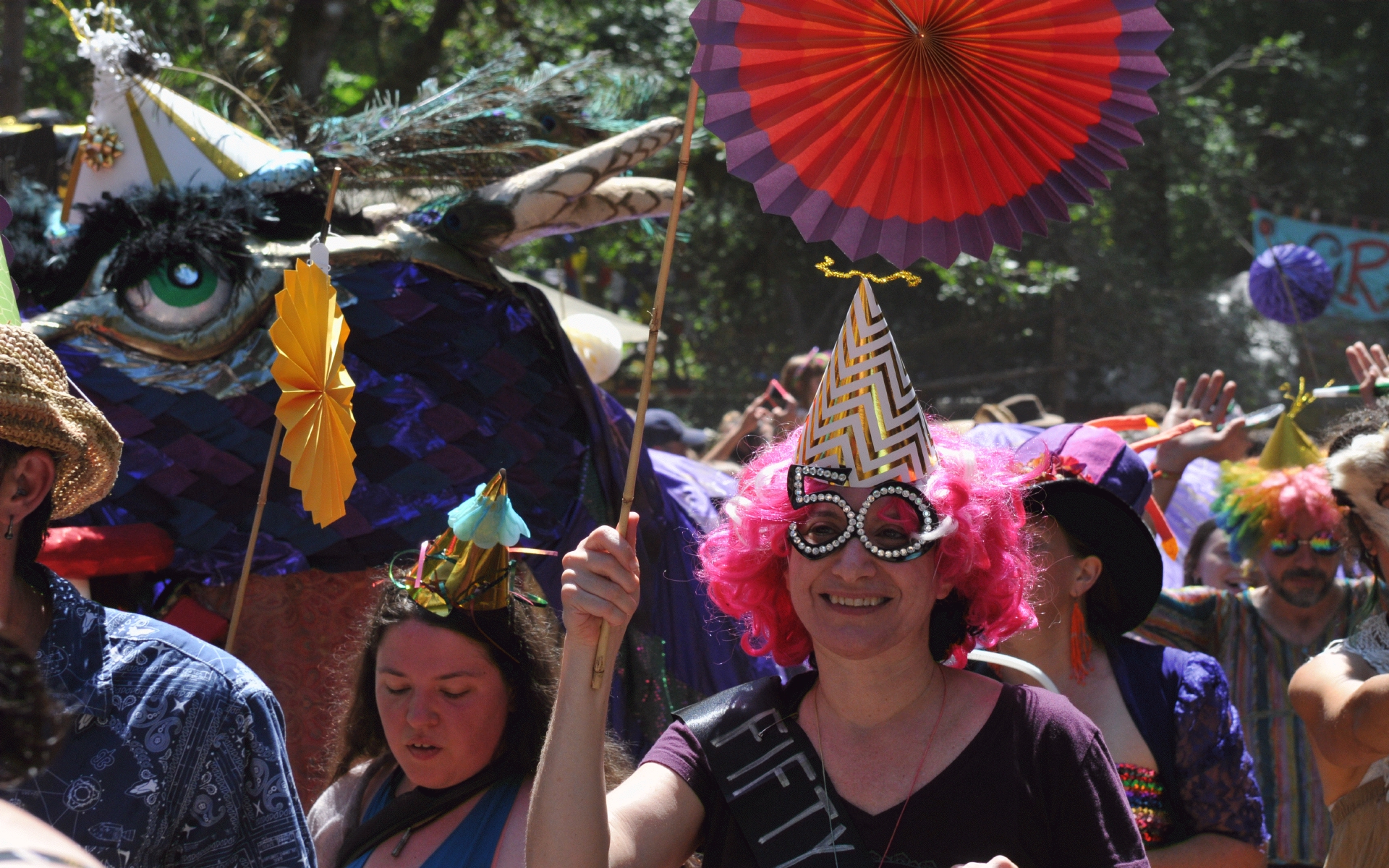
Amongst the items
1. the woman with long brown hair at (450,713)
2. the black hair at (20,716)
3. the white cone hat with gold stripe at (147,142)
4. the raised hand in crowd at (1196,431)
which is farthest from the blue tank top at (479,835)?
the raised hand in crowd at (1196,431)

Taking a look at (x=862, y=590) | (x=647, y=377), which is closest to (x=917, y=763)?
(x=862, y=590)

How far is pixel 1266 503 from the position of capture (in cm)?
409

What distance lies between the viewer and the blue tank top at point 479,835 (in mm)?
2273

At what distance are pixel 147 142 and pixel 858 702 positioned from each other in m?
2.30

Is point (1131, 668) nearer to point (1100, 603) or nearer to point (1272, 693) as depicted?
point (1100, 603)

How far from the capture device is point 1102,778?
1842 mm

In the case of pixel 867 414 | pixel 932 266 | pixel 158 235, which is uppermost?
pixel 932 266

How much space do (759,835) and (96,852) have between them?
2.83 ft

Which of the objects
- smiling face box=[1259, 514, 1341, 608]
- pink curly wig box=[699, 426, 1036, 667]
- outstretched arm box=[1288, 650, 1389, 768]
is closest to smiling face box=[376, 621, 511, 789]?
pink curly wig box=[699, 426, 1036, 667]

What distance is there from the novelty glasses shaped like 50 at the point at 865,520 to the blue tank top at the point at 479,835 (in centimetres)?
77

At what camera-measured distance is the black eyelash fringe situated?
120 inches

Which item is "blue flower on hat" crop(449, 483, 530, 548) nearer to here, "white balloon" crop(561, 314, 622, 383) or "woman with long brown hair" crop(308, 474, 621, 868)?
"woman with long brown hair" crop(308, 474, 621, 868)

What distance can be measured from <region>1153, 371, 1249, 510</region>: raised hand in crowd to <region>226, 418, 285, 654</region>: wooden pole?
2704 millimetres

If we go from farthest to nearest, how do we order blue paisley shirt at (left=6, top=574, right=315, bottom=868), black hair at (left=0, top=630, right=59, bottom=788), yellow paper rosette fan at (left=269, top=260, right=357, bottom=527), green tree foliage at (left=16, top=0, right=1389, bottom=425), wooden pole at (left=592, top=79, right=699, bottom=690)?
1. green tree foliage at (left=16, top=0, right=1389, bottom=425)
2. yellow paper rosette fan at (left=269, top=260, right=357, bottom=527)
3. wooden pole at (left=592, top=79, right=699, bottom=690)
4. blue paisley shirt at (left=6, top=574, right=315, bottom=868)
5. black hair at (left=0, top=630, right=59, bottom=788)
